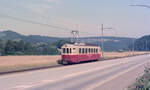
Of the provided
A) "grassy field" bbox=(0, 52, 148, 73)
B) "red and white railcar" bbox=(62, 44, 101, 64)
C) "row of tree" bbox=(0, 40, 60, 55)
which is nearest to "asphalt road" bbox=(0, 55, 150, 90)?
"grassy field" bbox=(0, 52, 148, 73)

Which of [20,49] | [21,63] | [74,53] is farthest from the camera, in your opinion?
[20,49]

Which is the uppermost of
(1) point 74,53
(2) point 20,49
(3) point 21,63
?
(2) point 20,49

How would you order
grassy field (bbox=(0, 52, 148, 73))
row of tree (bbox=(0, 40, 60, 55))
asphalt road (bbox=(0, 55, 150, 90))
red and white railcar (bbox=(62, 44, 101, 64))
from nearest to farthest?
asphalt road (bbox=(0, 55, 150, 90))
grassy field (bbox=(0, 52, 148, 73))
red and white railcar (bbox=(62, 44, 101, 64))
row of tree (bbox=(0, 40, 60, 55))

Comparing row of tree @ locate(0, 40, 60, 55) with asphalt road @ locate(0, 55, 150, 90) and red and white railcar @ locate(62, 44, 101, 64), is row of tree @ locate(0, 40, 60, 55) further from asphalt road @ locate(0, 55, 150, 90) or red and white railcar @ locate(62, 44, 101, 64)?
asphalt road @ locate(0, 55, 150, 90)

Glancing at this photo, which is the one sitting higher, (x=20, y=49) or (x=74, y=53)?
(x=20, y=49)

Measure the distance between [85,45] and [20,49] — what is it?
34313mm

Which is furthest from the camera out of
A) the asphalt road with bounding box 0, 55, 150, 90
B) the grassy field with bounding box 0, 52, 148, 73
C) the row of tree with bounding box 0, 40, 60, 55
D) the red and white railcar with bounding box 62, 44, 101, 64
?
the row of tree with bounding box 0, 40, 60, 55

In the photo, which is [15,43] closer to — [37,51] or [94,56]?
[37,51]

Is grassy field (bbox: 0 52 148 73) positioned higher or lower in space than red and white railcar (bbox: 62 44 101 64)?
lower

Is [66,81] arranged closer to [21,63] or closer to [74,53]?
[74,53]

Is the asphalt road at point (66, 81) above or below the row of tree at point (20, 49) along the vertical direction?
below

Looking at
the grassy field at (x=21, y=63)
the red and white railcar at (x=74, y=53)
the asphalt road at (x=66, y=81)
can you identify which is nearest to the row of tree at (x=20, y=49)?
the grassy field at (x=21, y=63)

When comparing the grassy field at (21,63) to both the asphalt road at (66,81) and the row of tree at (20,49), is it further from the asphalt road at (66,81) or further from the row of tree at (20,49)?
the row of tree at (20,49)

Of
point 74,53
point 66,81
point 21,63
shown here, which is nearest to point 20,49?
point 21,63
